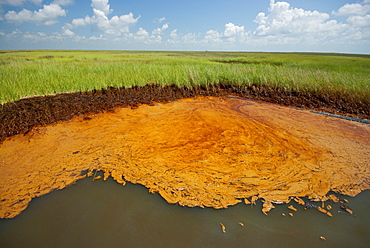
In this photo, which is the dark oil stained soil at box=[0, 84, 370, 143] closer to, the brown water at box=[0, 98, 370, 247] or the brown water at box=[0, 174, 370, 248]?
the brown water at box=[0, 98, 370, 247]

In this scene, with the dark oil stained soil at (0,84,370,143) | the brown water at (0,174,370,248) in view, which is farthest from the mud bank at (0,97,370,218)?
the dark oil stained soil at (0,84,370,143)

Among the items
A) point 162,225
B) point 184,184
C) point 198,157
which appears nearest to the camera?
point 162,225

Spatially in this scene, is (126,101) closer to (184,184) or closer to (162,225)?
(184,184)

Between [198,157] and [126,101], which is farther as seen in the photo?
[126,101]

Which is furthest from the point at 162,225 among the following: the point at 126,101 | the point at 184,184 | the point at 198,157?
the point at 126,101

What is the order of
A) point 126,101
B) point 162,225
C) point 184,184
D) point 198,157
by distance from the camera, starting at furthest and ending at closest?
point 126,101
point 198,157
point 184,184
point 162,225

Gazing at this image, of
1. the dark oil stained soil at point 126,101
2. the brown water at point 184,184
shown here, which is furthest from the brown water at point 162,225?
the dark oil stained soil at point 126,101

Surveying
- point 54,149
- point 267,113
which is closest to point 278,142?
point 267,113
